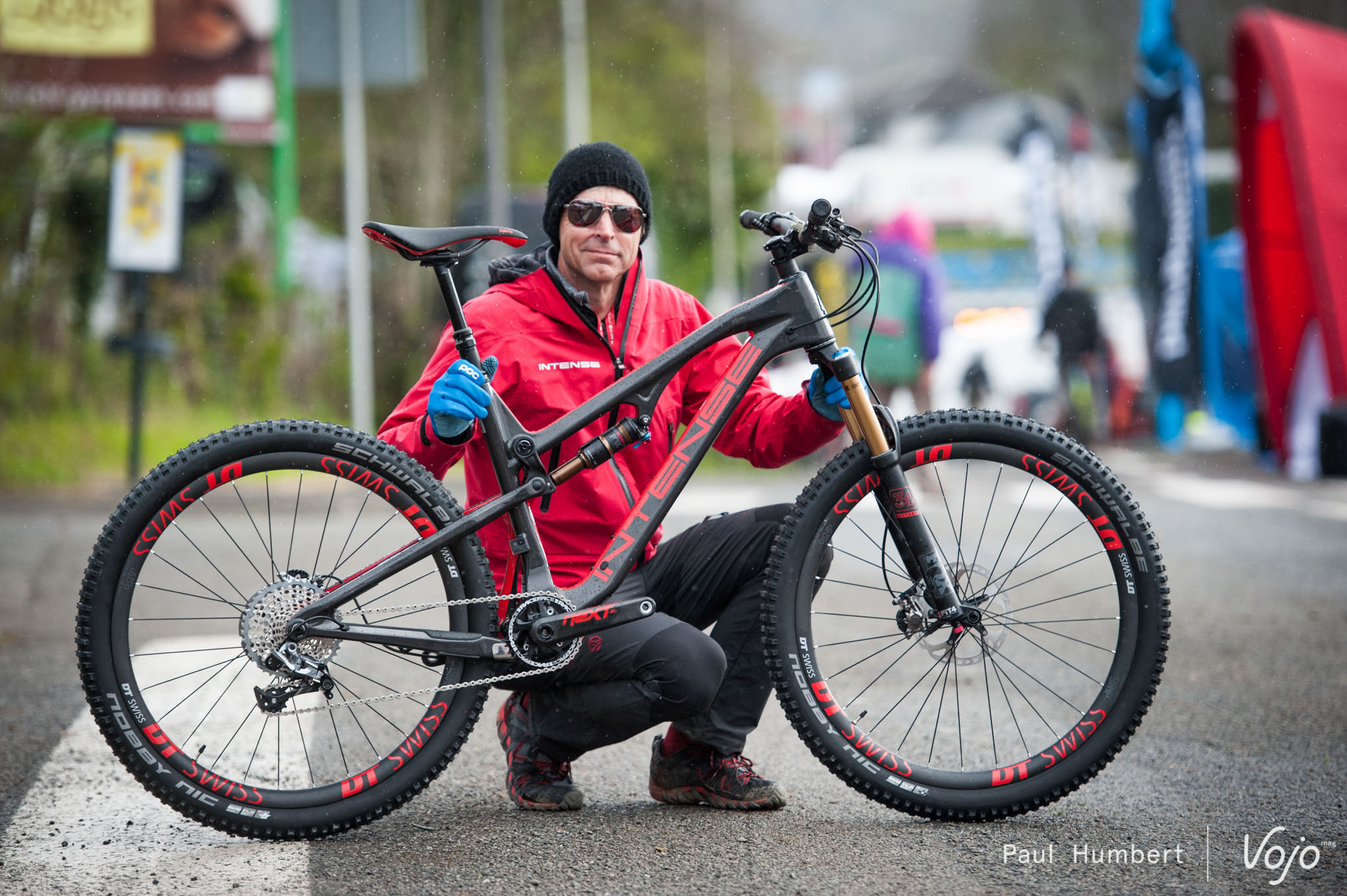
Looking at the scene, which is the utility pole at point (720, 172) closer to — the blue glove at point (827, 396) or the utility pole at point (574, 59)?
the utility pole at point (574, 59)

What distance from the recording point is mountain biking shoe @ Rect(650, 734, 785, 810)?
11.6ft

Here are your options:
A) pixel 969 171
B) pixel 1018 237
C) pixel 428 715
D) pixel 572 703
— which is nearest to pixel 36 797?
pixel 428 715

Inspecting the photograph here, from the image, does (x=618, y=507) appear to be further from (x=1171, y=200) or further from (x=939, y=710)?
(x=1171, y=200)

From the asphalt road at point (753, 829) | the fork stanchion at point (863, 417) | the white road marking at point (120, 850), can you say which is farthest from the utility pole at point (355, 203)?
the fork stanchion at point (863, 417)

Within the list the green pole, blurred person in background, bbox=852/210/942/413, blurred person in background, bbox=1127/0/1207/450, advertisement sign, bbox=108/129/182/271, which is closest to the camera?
blurred person in background, bbox=852/210/942/413

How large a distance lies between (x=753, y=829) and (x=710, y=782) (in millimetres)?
224

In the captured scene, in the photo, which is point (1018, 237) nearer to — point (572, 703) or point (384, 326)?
point (384, 326)

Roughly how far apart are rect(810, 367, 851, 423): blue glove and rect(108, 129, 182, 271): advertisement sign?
9.39m

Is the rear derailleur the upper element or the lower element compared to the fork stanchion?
lower

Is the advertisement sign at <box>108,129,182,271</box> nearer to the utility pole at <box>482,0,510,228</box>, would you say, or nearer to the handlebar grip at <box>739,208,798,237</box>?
the utility pole at <box>482,0,510,228</box>

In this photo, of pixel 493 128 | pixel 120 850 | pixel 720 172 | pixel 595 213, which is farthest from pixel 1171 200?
pixel 720 172

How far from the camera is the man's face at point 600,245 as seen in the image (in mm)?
3619

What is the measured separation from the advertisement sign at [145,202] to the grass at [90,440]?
1.62 m

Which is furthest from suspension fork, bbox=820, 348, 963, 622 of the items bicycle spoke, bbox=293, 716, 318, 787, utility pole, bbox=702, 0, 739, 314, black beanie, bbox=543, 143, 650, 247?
utility pole, bbox=702, 0, 739, 314
